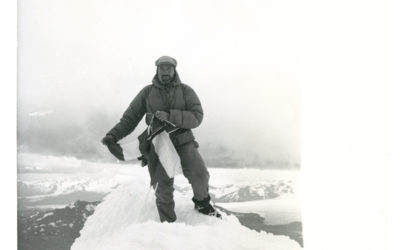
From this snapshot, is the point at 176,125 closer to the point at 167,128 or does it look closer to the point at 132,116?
the point at 167,128

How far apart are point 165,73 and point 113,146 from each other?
1.05ft

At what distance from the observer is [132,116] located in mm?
1701

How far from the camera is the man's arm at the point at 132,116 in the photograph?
1700 millimetres

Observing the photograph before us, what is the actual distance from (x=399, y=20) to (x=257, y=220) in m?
0.86

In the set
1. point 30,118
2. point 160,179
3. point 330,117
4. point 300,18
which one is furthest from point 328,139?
point 30,118

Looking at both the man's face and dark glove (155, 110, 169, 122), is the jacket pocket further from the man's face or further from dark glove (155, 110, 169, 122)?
the man's face

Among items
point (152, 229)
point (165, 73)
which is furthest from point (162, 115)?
point (152, 229)

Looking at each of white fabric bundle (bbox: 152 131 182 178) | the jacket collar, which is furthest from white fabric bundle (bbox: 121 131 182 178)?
the jacket collar

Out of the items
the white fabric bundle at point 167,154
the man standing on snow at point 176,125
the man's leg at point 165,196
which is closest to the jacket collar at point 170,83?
the man standing on snow at point 176,125

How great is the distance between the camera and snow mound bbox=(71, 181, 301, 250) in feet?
5.47

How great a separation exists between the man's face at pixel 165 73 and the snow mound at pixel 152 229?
0.37 metres

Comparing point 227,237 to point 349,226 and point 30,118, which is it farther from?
point 30,118

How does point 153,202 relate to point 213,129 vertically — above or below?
below

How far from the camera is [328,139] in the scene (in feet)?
5.67
